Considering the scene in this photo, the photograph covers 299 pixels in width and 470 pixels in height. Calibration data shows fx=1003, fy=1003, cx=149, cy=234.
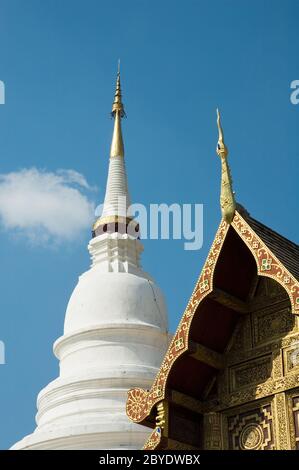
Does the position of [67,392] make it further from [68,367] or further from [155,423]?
[155,423]

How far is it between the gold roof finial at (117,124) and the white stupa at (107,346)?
4.66 feet

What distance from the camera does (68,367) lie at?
26.3 meters

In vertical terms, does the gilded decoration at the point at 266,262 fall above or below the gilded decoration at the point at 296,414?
above

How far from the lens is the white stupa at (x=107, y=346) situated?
23.0 metres

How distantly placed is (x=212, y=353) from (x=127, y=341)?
13093 millimetres

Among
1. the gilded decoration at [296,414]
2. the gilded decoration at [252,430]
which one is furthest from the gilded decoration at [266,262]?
the gilded decoration at [252,430]

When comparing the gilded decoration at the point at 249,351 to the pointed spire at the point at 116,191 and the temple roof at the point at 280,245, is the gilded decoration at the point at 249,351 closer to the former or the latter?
the temple roof at the point at 280,245

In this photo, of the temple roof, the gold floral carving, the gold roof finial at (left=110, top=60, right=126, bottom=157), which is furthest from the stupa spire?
the gold floral carving

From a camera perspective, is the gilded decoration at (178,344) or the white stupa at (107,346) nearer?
the gilded decoration at (178,344)

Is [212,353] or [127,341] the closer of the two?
[212,353]

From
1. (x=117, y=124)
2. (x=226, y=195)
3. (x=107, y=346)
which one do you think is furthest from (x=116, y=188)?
(x=226, y=195)
